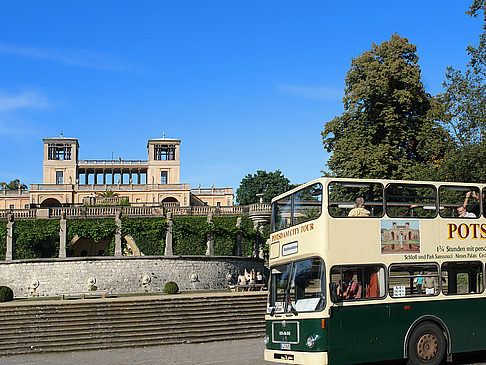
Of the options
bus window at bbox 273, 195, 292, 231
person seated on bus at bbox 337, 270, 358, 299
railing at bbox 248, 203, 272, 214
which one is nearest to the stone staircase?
bus window at bbox 273, 195, 292, 231

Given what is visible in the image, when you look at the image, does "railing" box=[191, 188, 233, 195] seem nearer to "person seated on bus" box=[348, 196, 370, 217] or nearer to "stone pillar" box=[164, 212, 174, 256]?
"stone pillar" box=[164, 212, 174, 256]

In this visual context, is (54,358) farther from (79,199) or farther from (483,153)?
(79,199)

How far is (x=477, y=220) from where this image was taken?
14.4 m

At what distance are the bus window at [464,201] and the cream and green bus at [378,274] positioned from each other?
26mm

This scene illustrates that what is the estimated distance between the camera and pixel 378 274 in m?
13.1

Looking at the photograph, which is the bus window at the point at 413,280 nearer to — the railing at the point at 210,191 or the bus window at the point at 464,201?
the bus window at the point at 464,201

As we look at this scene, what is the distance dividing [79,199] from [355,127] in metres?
50.0

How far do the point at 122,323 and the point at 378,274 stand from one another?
41.1ft

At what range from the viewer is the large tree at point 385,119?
3894cm

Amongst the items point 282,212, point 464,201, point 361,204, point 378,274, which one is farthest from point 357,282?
point 464,201

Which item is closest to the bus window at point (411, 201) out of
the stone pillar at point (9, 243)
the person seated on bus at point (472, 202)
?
the person seated on bus at point (472, 202)

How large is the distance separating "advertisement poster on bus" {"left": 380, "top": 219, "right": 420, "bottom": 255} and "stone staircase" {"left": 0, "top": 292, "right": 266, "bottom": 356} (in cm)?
1129

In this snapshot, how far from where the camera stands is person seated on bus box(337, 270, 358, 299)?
12680 mm

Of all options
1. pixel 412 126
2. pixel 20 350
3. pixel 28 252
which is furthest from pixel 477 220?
pixel 28 252
